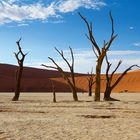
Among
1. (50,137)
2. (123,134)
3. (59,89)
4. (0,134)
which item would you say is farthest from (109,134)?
(59,89)

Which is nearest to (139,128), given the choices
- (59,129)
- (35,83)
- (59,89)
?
(59,129)

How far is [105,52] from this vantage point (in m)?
27.1

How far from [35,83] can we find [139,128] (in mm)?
71326

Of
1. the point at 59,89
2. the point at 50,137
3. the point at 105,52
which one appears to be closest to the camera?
the point at 50,137

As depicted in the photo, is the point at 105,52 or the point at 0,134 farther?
the point at 105,52

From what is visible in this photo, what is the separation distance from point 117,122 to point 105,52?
1418 centimetres

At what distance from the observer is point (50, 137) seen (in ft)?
32.7

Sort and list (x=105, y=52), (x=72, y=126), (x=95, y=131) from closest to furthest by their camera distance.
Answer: (x=95, y=131) < (x=72, y=126) < (x=105, y=52)

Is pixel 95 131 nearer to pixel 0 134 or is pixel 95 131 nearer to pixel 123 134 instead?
pixel 123 134

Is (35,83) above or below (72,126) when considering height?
above

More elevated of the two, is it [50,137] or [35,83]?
[35,83]

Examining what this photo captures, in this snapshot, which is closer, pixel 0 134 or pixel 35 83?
pixel 0 134

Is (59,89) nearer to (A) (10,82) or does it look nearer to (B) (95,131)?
(A) (10,82)

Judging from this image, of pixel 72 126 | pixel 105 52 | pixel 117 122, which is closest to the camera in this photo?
pixel 72 126
